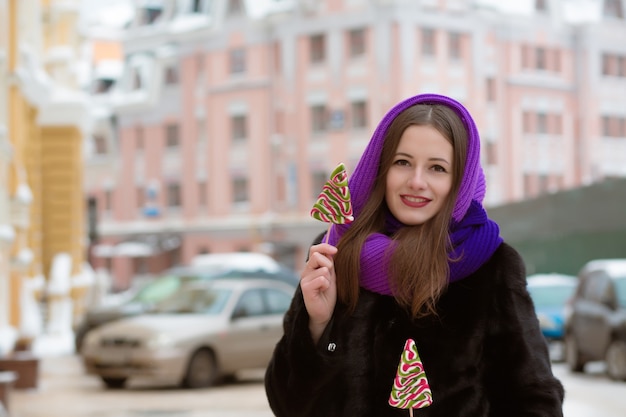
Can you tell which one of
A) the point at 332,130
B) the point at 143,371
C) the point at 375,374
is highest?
the point at 332,130

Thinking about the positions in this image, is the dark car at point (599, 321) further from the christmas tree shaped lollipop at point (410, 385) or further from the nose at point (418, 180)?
the christmas tree shaped lollipop at point (410, 385)

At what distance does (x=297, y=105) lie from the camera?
54.9 meters

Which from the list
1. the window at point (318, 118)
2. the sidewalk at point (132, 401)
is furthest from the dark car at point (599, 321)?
the window at point (318, 118)

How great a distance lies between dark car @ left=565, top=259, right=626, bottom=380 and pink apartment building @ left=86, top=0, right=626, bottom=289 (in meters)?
33.3

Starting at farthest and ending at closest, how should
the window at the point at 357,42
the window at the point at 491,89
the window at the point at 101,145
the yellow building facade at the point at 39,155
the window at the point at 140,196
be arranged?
1. the window at the point at 101,145
2. the window at the point at 140,196
3. the window at the point at 491,89
4. the window at the point at 357,42
5. the yellow building facade at the point at 39,155

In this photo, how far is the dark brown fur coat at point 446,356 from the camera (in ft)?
10.5

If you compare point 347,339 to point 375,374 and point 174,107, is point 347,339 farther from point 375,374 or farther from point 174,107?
point 174,107

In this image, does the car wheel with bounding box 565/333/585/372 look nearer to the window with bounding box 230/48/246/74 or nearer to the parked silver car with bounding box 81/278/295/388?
the parked silver car with bounding box 81/278/295/388

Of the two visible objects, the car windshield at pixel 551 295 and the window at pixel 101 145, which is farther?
the window at pixel 101 145

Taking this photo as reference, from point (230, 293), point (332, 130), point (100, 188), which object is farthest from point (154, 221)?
point (230, 293)

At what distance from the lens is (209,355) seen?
57.4 ft

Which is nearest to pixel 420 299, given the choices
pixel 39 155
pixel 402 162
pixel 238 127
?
pixel 402 162

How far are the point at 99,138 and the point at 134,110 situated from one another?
334 centimetres

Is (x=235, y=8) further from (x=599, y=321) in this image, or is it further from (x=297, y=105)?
Answer: (x=599, y=321)
